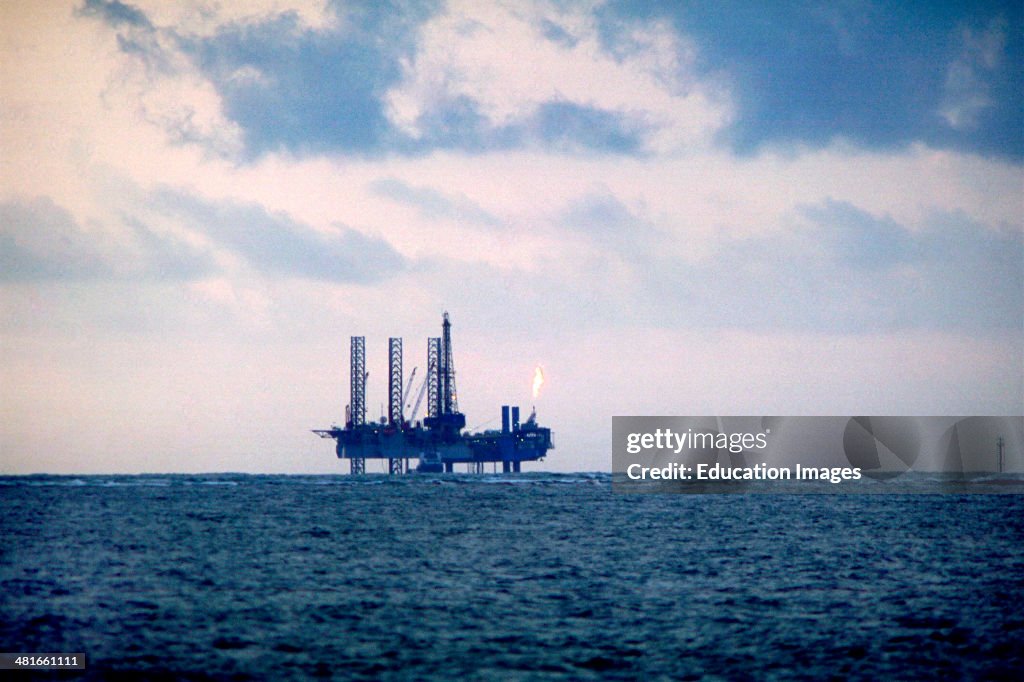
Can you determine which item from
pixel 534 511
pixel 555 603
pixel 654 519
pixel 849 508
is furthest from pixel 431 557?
pixel 849 508

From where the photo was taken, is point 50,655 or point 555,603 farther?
point 555,603

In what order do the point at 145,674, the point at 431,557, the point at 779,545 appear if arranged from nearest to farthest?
the point at 145,674 < the point at 431,557 < the point at 779,545

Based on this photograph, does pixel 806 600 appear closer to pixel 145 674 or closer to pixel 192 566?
pixel 145 674

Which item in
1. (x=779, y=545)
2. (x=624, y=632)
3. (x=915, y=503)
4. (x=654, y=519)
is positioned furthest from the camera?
(x=915, y=503)

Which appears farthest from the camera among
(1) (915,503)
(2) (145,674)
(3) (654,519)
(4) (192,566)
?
(1) (915,503)

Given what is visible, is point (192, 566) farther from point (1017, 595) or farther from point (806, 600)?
point (1017, 595)

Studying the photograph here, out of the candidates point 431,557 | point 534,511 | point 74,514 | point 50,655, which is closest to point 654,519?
point 534,511
